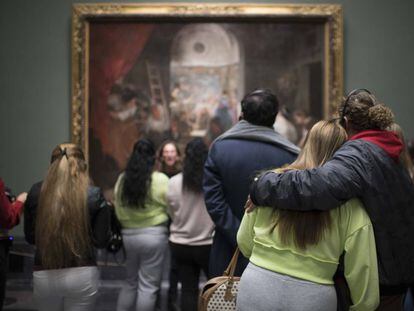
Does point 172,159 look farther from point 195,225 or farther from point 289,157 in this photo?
point 289,157

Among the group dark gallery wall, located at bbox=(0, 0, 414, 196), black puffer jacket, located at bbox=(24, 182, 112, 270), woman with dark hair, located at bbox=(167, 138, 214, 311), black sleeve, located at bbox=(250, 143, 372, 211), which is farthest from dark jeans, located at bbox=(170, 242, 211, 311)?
dark gallery wall, located at bbox=(0, 0, 414, 196)

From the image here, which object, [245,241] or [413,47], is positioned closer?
[245,241]

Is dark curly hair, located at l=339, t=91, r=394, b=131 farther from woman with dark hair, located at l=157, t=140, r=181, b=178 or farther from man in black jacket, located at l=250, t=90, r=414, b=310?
woman with dark hair, located at l=157, t=140, r=181, b=178

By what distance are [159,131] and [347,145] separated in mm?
5050

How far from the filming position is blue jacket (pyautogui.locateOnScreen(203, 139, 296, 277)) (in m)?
4.31

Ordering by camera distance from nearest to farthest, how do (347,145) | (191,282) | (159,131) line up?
(347,145), (191,282), (159,131)

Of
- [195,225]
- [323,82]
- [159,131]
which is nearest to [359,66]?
[323,82]

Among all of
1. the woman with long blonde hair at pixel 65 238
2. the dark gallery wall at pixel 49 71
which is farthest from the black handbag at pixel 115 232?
the dark gallery wall at pixel 49 71

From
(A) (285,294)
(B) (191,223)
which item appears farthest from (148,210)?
(A) (285,294)

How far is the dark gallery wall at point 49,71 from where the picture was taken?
797 cm

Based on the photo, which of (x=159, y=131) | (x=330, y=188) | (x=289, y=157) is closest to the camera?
(x=330, y=188)

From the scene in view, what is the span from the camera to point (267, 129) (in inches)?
172

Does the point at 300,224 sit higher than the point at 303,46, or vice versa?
the point at 303,46

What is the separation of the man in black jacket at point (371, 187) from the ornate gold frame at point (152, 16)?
4854mm
